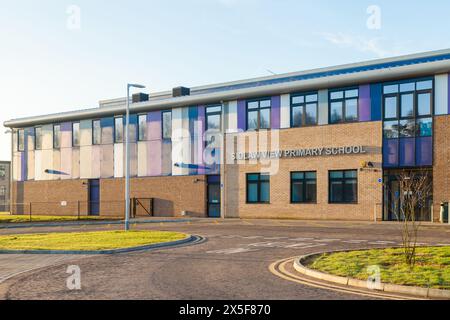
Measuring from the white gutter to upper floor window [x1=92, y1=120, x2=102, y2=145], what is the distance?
0.62 m

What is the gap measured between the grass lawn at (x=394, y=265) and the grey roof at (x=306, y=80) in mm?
16657

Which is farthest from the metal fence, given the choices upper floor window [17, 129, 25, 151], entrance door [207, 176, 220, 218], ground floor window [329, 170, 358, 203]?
ground floor window [329, 170, 358, 203]

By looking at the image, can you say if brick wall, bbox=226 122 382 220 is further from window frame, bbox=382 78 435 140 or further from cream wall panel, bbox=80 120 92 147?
cream wall panel, bbox=80 120 92 147

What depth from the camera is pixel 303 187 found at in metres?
33.7

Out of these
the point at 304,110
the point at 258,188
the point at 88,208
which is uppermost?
the point at 304,110

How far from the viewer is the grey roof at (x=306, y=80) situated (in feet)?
96.6

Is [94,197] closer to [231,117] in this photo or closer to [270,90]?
[231,117]

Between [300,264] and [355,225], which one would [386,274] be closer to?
[300,264]

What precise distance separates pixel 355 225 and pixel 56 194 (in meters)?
28.7

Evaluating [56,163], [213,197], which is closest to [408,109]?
[213,197]

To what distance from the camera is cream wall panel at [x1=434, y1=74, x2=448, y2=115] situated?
28703 mm

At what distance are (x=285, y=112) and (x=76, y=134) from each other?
20175mm

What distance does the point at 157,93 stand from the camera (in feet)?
161
